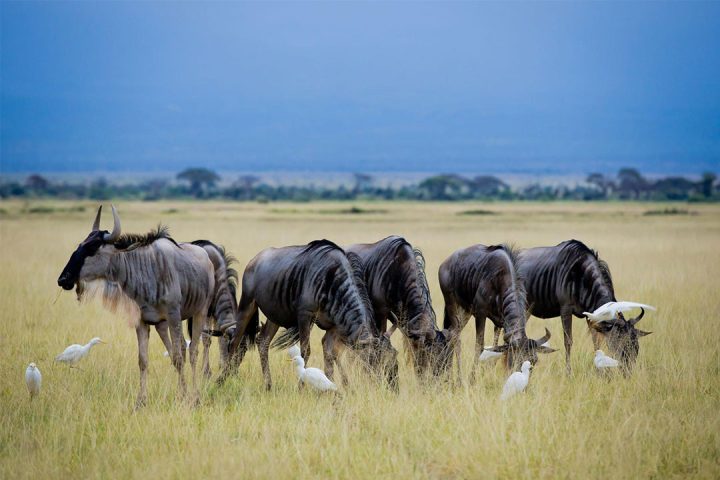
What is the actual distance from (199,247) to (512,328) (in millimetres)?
3404

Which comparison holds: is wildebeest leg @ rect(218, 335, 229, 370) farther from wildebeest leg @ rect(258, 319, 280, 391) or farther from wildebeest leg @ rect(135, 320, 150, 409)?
wildebeest leg @ rect(135, 320, 150, 409)

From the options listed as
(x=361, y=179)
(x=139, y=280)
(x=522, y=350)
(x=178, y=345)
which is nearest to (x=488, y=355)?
(x=522, y=350)

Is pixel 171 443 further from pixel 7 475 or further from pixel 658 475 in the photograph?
pixel 658 475

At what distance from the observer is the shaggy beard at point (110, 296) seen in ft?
27.2

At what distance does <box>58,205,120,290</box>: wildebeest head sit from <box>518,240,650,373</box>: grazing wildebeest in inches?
194

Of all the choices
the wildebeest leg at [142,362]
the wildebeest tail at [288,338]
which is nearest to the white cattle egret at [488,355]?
the wildebeest tail at [288,338]

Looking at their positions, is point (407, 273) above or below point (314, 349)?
above

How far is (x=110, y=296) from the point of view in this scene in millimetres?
8328

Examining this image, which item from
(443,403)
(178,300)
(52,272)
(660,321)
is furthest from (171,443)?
(52,272)

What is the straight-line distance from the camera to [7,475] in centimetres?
635

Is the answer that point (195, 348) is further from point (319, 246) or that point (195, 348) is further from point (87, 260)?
point (319, 246)

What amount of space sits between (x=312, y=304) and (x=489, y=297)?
2075 millimetres

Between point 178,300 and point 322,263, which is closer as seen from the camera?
point 178,300

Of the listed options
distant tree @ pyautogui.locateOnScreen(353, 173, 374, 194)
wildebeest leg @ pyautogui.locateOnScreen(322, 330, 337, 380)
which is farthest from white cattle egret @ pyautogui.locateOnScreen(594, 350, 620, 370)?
distant tree @ pyautogui.locateOnScreen(353, 173, 374, 194)
